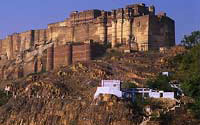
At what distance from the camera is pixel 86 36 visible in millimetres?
66750

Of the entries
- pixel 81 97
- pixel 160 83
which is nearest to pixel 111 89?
pixel 81 97

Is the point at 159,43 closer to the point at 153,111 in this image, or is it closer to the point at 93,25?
the point at 93,25

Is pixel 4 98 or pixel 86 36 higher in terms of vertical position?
pixel 86 36

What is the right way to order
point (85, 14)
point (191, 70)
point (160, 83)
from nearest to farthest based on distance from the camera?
1. point (191, 70)
2. point (160, 83)
3. point (85, 14)

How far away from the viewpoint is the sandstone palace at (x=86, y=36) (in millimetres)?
61219

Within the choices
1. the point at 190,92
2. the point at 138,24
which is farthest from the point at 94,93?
the point at 138,24

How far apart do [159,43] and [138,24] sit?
2.94 metres

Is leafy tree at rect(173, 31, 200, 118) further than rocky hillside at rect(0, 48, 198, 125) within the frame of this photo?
No

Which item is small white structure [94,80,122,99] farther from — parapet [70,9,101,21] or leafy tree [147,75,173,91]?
parapet [70,9,101,21]

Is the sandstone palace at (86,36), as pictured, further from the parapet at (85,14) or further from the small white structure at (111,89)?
the small white structure at (111,89)

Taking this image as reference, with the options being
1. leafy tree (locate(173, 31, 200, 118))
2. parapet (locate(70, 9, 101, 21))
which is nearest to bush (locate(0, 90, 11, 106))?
parapet (locate(70, 9, 101, 21))

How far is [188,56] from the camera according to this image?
155 ft

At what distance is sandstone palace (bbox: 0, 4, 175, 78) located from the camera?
61.2 metres

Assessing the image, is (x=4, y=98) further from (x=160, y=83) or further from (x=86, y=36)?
(x=160, y=83)
